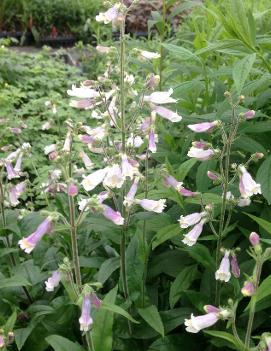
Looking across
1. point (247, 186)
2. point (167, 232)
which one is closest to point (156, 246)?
point (167, 232)

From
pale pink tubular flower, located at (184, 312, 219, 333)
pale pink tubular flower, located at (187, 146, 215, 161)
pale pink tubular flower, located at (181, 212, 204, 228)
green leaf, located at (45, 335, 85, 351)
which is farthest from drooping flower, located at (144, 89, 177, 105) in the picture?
green leaf, located at (45, 335, 85, 351)

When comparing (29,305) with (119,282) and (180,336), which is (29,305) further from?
(180,336)

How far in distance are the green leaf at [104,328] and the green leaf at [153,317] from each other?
188mm

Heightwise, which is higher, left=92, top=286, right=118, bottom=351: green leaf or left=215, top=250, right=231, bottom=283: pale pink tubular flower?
left=215, top=250, right=231, bottom=283: pale pink tubular flower

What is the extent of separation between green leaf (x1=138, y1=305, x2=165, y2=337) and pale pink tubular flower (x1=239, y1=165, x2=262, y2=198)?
636 mm

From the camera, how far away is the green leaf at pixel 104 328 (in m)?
2.14

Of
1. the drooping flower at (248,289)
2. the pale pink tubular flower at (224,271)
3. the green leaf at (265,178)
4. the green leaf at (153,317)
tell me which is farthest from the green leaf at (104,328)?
the green leaf at (265,178)

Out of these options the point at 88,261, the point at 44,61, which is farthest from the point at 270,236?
the point at 44,61

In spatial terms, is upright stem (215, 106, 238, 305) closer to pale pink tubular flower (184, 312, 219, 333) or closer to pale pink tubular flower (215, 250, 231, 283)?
pale pink tubular flower (215, 250, 231, 283)

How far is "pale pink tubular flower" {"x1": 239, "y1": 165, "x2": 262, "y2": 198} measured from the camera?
209 cm

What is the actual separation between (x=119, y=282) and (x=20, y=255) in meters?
0.82

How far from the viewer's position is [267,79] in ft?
8.14

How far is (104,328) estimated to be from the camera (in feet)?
7.11

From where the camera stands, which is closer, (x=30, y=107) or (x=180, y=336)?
(x=180, y=336)
